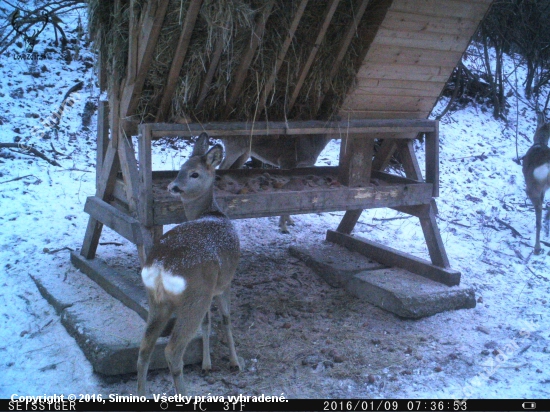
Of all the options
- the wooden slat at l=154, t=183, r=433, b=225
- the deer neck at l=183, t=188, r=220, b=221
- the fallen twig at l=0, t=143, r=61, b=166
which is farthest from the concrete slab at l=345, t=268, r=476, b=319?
the fallen twig at l=0, t=143, r=61, b=166

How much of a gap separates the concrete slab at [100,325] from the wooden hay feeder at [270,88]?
15 cm

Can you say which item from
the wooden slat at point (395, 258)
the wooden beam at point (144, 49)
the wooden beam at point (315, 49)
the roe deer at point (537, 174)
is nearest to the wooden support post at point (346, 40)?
the wooden beam at point (315, 49)

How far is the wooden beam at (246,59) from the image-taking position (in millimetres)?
4898

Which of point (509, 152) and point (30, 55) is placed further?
point (509, 152)

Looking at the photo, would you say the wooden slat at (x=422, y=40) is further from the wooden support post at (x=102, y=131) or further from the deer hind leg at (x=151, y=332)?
the deer hind leg at (x=151, y=332)

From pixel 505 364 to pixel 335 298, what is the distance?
187cm

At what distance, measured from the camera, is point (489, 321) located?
5883mm

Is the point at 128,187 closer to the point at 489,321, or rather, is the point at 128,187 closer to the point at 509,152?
the point at 489,321

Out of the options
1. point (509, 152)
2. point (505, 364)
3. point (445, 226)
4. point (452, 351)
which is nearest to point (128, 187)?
point (452, 351)

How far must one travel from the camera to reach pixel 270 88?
17.9 ft

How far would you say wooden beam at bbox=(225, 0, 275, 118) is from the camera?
16.1ft

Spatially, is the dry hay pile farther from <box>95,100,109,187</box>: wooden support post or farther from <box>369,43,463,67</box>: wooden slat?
<box>95,100,109,187</box>: wooden support post

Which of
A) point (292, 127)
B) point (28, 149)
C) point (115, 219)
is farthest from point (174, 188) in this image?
point (28, 149)

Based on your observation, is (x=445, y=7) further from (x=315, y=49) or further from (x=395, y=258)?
(x=395, y=258)
